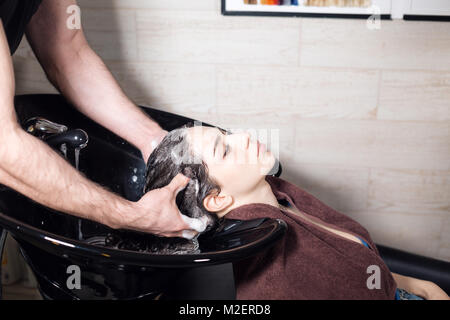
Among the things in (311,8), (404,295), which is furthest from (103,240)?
(311,8)

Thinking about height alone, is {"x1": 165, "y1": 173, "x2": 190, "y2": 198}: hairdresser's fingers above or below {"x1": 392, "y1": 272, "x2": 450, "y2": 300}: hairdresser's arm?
above

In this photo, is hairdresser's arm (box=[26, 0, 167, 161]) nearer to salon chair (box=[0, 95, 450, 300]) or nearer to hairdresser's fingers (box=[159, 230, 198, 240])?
salon chair (box=[0, 95, 450, 300])

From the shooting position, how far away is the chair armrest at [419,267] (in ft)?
4.40

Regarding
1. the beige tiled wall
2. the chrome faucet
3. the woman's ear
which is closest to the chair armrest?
the beige tiled wall

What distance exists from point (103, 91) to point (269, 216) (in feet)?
2.18

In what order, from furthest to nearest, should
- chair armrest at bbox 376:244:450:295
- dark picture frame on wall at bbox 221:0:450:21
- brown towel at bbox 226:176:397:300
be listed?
dark picture frame on wall at bbox 221:0:450:21, chair armrest at bbox 376:244:450:295, brown towel at bbox 226:176:397:300

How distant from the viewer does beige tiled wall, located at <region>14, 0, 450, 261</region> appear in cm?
166

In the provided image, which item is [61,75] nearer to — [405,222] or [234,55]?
[234,55]

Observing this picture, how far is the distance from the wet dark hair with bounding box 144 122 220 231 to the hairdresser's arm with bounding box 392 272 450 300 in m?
0.65

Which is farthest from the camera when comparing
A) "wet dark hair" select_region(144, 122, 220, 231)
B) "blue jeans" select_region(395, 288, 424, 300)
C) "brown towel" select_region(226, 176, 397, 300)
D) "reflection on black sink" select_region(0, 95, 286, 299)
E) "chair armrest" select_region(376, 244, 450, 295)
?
"chair armrest" select_region(376, 244, 450, 295)

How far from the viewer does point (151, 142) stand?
4.18 ft

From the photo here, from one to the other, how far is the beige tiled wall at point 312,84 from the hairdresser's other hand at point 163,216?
0.75 meters

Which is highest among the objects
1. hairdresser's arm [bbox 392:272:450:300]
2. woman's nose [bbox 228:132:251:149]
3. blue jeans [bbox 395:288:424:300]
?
woman's nose [bbox 228:132:251:149]

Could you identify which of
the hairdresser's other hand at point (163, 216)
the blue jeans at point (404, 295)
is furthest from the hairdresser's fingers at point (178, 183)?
the blue jeans at point (404, 295)
